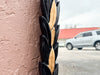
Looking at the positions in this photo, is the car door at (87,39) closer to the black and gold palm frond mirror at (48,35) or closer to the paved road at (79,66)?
the paved road at (79,66)

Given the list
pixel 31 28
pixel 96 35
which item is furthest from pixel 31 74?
pixel 96 35

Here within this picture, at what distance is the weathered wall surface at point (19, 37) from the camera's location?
0.36 metres

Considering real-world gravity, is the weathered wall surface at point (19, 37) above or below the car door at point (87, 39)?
above

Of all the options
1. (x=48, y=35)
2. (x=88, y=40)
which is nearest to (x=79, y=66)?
(x=48, y=35)

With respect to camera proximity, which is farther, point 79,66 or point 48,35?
point 79,66

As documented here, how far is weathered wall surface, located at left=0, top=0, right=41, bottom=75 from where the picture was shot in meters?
0.36

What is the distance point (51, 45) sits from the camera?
15.9 inches

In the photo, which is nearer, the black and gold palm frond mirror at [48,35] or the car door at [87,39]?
the black and gold palm frond mirror at [48,35]

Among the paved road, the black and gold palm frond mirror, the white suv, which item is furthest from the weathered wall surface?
the white suv

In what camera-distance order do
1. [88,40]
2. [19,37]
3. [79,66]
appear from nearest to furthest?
1. [19,37]
2. [79,66]
3. [88,40]

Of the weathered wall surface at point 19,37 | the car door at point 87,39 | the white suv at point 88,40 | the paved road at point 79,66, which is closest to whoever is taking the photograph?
the weathered wall surface at point 19,37

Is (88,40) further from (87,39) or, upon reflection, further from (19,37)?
(19,37)

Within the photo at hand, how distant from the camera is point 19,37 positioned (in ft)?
1.23

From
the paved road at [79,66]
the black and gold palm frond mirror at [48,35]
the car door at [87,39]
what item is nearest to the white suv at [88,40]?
the car door at [87,39]
